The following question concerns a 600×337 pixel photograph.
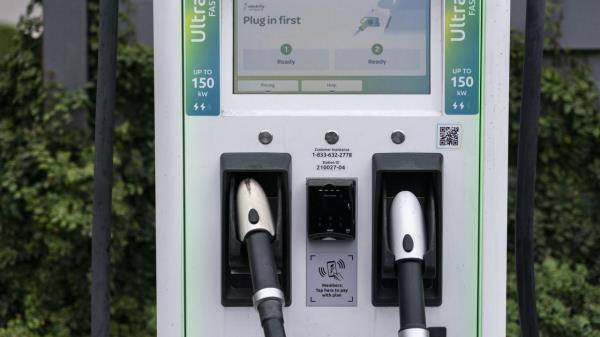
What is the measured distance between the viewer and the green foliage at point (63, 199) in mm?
4398

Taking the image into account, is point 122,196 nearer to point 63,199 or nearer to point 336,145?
point 63,199

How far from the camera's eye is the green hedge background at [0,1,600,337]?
440 cm

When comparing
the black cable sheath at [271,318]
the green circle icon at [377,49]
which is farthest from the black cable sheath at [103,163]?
the green circle icon at [377,49]

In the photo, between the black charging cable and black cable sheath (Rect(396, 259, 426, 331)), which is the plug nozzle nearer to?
black cable sheath (Rect(396, 259, 426, 331))

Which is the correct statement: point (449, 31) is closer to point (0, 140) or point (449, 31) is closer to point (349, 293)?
point (349, 293)

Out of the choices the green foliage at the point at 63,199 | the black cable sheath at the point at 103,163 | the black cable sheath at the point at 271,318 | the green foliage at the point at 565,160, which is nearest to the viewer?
the black cable sheath at the point at 271,318

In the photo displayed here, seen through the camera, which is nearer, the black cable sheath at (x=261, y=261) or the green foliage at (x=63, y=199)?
the black cable sheath at (x=261, y=261)

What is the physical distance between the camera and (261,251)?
1769 millimetres

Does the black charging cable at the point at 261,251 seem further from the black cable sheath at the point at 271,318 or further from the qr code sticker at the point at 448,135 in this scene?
the qr code sticker at the point at 448,135

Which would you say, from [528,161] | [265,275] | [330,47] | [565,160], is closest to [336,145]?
[330,47]

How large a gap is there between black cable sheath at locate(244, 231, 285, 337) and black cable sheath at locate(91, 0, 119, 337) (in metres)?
0.33

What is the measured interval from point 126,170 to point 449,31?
10.2 ft

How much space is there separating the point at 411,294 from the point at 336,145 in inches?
14.0

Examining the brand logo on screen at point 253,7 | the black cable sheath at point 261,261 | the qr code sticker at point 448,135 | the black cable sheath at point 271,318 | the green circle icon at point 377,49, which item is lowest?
the black cable sheath at point 271,318
